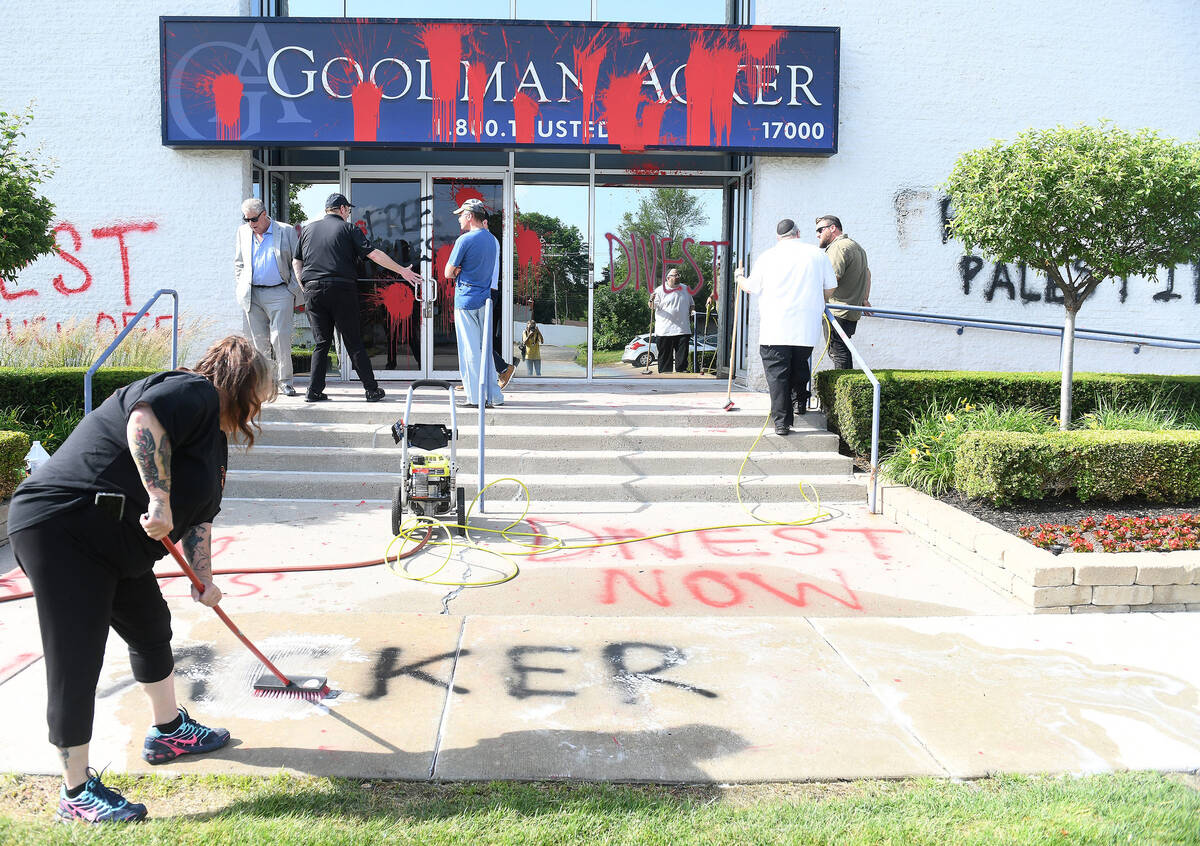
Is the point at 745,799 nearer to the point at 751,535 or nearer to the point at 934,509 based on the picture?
the point at 751,535

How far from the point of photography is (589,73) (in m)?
10.3

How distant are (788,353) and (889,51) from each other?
464 centimetres

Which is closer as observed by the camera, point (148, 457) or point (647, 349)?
A: point (148, 457)

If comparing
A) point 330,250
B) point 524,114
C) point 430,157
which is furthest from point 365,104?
point 330,250

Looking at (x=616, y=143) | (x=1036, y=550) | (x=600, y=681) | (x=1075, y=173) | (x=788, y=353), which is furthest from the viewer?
(x=616, y=143)

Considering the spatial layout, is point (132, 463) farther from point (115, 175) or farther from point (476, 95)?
point (115, 175)

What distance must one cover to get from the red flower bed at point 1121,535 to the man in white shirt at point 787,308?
2601 millimetres

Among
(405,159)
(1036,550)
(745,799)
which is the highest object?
(405,159)

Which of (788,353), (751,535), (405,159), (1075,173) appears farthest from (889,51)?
(751,535)

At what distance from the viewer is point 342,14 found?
1105cm

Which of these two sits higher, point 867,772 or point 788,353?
point 788,353

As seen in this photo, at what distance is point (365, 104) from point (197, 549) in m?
8.12

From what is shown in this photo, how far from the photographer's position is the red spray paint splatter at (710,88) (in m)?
10.3

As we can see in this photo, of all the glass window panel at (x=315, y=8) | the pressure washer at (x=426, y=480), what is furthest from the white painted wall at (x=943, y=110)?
the pressure washer at (x=426, y=480)
